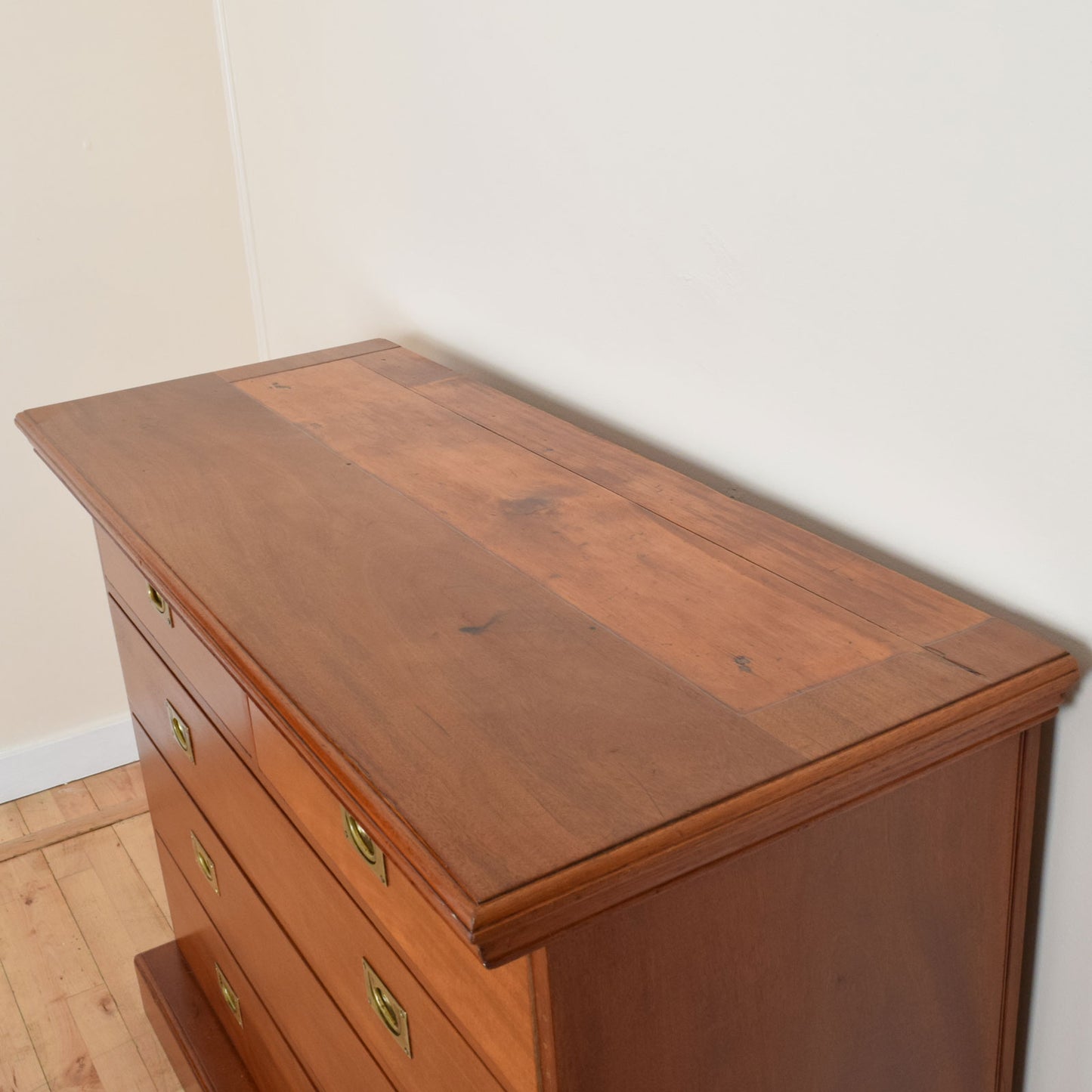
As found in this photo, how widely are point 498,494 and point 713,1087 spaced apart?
0.61 meters

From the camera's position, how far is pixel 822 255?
3.52 feet

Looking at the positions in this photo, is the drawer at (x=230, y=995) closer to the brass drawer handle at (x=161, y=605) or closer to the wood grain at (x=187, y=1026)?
the wood grain at (x=187, y=1026)

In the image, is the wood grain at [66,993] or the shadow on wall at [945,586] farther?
the wood grain at [66,993]

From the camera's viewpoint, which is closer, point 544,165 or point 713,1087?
point 713,1087

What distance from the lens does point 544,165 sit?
56.8 inches

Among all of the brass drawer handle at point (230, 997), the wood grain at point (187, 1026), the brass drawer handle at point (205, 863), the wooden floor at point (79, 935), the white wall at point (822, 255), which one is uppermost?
the white wall at point (822, 255)

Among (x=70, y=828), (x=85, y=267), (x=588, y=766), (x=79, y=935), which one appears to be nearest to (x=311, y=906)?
(x=588, y=766)

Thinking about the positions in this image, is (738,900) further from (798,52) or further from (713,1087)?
(798,52)

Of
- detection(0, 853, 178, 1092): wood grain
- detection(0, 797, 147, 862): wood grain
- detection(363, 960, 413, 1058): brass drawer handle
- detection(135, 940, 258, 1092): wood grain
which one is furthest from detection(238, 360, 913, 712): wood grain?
detection(0, 797, 147, 862): wood grain

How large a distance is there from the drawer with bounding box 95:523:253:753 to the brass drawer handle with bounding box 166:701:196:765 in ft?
0.26

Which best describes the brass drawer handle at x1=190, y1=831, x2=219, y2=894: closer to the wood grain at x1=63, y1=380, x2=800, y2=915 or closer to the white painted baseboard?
the wood grain at x1=63, y1=380, x2=800, y2=915

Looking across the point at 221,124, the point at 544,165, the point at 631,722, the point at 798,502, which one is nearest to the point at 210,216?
the point at 221,124

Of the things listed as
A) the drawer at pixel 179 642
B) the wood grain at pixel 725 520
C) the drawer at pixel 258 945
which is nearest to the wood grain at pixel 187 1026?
the drawer at pixel 258 945

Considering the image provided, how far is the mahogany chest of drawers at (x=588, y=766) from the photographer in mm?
760
